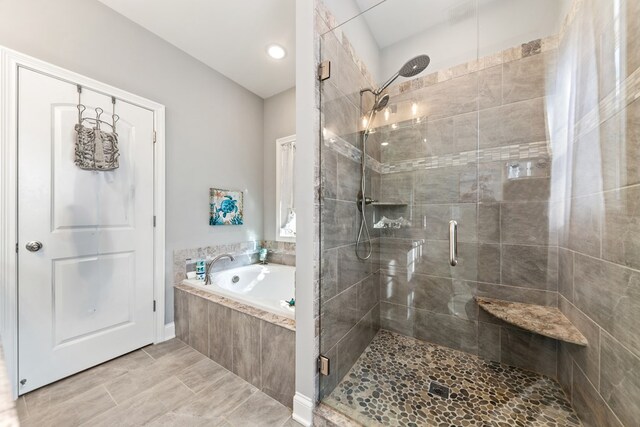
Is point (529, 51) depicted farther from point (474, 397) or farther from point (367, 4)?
point (474, 397)

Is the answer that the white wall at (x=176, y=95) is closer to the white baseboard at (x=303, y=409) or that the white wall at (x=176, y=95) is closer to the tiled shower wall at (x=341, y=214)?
the white baseboard at (x=303, y=409)

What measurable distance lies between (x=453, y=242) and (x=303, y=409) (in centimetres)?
144

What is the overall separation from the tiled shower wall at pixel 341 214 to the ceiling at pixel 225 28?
0.81m

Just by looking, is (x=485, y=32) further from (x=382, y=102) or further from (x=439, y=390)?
(x=439, y=390)

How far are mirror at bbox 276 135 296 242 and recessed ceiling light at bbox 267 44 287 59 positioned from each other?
0.83 m

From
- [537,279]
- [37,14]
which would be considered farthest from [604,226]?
[37,14]

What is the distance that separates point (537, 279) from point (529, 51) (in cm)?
150

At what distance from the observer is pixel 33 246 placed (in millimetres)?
1499

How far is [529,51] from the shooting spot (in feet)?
5.16

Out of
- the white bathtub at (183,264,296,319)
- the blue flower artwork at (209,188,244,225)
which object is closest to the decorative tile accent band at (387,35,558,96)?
the blue flower artwork at (209,188,244,225)

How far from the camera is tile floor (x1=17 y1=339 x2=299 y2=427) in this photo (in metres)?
1.30

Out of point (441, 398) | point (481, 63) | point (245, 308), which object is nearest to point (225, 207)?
point (245, 308)

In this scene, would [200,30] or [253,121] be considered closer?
[200,30]

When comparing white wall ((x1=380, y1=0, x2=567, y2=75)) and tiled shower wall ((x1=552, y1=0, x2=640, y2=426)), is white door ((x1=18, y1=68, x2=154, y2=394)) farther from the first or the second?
tiled shower wall ((x1=552, y1=0, x2=640, y2=426))
